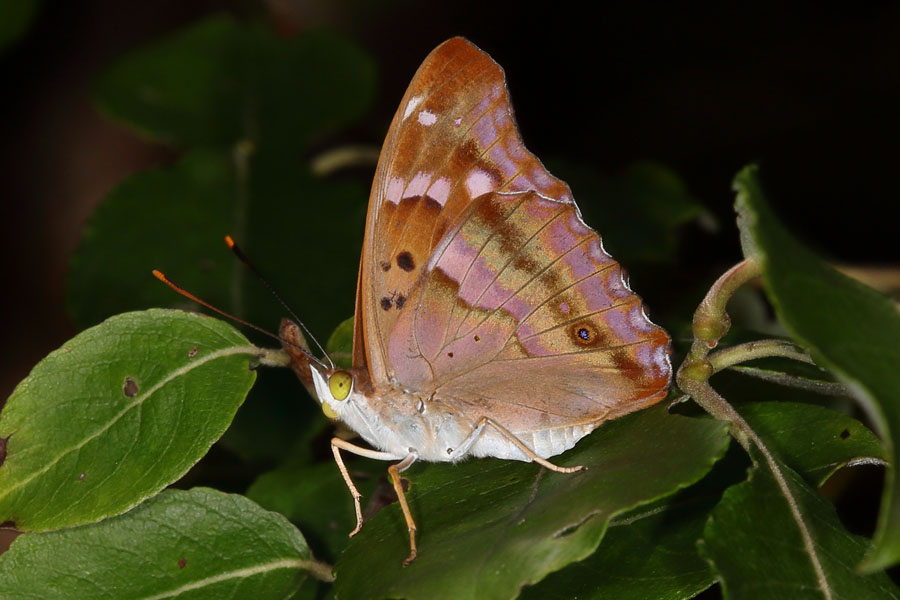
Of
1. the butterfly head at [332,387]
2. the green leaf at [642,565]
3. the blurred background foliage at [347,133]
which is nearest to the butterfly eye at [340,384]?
the butterfly head at [332,387]

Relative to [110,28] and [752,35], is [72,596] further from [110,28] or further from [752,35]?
[752,35]

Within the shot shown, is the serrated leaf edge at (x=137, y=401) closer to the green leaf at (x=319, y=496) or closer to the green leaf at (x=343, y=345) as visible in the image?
the green leaf at (x=343, y=345)

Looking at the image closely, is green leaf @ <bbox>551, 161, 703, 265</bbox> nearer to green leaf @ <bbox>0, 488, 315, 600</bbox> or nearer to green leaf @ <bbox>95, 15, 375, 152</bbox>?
green leaf @ <bbox>95, 15, 375, 152</bbox>

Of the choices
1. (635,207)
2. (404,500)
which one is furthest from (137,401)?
(635,207)

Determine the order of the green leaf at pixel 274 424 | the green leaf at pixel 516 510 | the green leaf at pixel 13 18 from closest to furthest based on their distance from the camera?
1. the green leaf at pixel 516 510
2. the green leaf at pixel 274 424
3. the green leaf at pixel 13 18

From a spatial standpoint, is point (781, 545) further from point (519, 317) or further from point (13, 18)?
point (13, 18)

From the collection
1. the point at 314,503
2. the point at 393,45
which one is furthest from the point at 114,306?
the point at 393,45
